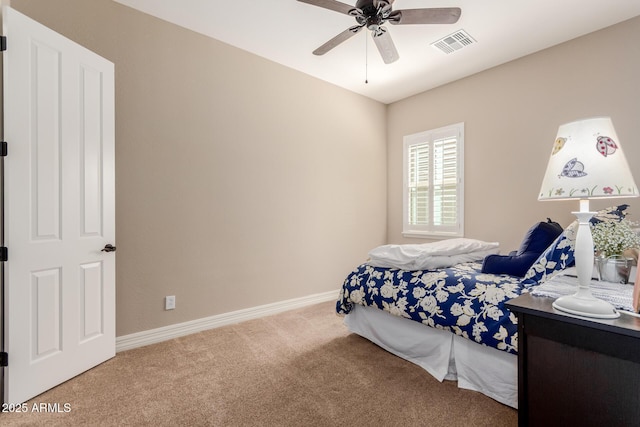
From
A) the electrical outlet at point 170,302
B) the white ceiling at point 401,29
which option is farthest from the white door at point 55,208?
the white ceiling at point 401,29

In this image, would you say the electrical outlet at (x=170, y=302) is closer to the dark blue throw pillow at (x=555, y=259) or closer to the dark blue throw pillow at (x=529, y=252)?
the dark blue throw pillow at (x=529, y=252)

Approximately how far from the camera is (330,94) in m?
3.96

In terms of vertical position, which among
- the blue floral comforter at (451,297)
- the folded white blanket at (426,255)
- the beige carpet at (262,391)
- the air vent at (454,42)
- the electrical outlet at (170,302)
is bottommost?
the beige carpet at (262,391)

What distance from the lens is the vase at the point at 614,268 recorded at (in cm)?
156

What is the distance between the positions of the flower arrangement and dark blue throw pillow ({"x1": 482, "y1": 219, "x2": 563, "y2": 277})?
0.34 metres

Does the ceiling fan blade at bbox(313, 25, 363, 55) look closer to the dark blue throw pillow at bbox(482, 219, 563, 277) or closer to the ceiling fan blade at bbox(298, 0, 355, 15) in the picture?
the ceiling fan blade at bbox(298, 0, 355, 15)

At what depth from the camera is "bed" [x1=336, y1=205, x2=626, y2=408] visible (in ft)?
5.77

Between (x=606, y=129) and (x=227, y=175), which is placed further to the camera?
(x=227, y=175)

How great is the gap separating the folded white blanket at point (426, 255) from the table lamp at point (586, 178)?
116 centimetres

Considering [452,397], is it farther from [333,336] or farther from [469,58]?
[469,58]

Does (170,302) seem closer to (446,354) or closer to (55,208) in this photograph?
(55,208)

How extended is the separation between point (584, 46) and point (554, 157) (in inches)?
105

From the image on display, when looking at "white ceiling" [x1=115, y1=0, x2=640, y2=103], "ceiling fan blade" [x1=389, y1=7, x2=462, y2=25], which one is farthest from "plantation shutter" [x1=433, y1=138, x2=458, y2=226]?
"ceiling fan blade" [x1=389, y1=7, x2=462, y2=25]

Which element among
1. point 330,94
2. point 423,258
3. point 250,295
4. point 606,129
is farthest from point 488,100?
point 250,295
